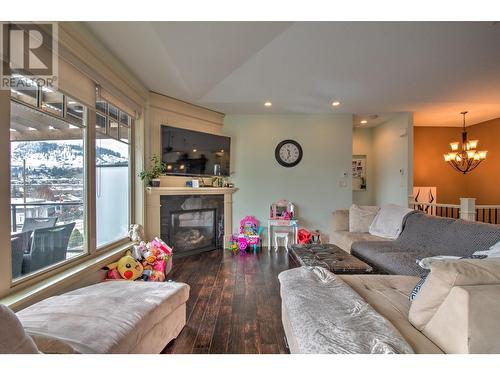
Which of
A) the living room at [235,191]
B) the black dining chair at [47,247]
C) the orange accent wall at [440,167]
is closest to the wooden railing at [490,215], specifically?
the living room at [235,191]

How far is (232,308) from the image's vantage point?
213cm

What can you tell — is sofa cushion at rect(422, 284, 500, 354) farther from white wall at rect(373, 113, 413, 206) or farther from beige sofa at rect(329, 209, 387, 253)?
white wall at rect(373, 113, 413, 206)

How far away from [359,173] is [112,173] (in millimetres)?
5103

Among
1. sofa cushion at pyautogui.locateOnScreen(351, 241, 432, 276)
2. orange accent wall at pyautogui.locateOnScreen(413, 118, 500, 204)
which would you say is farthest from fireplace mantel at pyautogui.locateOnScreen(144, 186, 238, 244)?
orange accent wall at pyautogui.locateOnScreen(413, 118, 500, 204)

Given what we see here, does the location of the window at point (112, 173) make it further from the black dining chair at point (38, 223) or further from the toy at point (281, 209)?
the toy at point (281, 209)

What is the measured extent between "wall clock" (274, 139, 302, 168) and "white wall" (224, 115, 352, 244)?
0.27ft

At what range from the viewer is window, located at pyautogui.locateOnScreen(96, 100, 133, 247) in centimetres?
251

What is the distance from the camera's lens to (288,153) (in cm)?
453

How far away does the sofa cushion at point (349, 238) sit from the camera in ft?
10.2

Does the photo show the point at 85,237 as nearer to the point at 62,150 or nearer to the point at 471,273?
the point at 62,150

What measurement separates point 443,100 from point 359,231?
8.40 ft

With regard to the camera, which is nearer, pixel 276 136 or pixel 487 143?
pixel 276 136

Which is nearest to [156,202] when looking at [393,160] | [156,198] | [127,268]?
[156,198]
